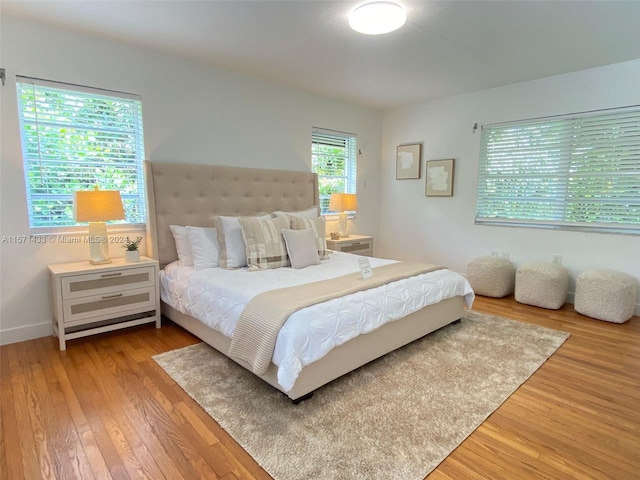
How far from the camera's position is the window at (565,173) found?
3.49 m

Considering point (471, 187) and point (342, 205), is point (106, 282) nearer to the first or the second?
point (342, 205)

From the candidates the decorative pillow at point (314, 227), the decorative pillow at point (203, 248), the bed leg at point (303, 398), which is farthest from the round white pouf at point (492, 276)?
the decorative pillow at point (203, 248)

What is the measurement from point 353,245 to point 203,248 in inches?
81.8

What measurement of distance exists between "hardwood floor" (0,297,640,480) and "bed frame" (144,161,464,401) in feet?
1.62

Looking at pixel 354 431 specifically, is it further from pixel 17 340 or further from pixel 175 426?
pixel 17 340

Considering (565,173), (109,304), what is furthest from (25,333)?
(565,173)

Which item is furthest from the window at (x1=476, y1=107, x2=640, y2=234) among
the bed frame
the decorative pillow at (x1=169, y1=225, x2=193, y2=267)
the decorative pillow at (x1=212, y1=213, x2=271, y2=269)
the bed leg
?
the decorative pillow at (x1=169, y1=225, x2=193, y2=267)

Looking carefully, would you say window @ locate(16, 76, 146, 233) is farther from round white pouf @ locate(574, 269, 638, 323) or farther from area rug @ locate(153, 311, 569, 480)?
round white pouf @ locate(574, 269, 638, 323)

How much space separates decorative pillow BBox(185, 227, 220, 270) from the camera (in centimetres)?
308

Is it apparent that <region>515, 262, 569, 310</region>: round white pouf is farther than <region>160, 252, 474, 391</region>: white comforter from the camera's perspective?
Yes

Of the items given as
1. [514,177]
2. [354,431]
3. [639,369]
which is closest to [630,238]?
[514,177]

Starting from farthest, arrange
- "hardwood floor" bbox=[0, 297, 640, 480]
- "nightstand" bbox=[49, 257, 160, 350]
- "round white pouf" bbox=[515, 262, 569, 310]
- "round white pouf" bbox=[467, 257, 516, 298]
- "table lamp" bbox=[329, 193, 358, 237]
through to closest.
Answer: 1. "table lamp" bbox=[329, 193, 358, 237]
2. "round white pouf" bbox=[467, 257, 516, 298]
3. "round white pouf" bbox=[515, 262, 569, 310]
4. "nightstand" bbox=[49, 257, 160, 350]
5. "hardwood floor" bbox=[0, 297, 640, 480]

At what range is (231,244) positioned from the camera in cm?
312

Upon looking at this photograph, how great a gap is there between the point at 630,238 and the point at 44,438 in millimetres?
4948
